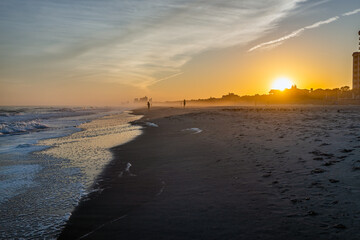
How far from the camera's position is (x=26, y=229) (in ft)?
13.3

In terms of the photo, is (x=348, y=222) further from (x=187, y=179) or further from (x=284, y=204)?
(x=187, y=179)

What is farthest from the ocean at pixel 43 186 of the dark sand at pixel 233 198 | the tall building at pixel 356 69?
the tall building at pixel 356 69

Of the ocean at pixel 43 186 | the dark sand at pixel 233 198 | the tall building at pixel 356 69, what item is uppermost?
the tall building at pixel 356 69

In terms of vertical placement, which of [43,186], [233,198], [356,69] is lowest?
[43,186]

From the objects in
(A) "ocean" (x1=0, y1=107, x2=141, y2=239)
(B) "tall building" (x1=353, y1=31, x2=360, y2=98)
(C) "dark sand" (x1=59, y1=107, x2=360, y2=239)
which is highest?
(B) "tall building" (x1=353, y1=31, x2=360, y2=98)

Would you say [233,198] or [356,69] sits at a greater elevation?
[356,69]

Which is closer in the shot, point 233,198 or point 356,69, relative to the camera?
point 233,198

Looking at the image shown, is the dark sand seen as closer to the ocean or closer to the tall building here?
the ocean

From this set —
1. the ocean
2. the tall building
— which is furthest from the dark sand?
the tall building

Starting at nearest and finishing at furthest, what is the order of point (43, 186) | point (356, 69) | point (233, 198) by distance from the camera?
point (233, 198), point (43, 186), point (356, 69)

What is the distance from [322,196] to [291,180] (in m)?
1.07

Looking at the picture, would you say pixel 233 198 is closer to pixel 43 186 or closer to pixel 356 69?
pixel 43 186

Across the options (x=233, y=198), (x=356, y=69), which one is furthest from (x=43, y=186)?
(x=356, y=69)

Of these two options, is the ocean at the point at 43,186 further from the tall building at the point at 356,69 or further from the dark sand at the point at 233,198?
the tall building at the point at 356,69
